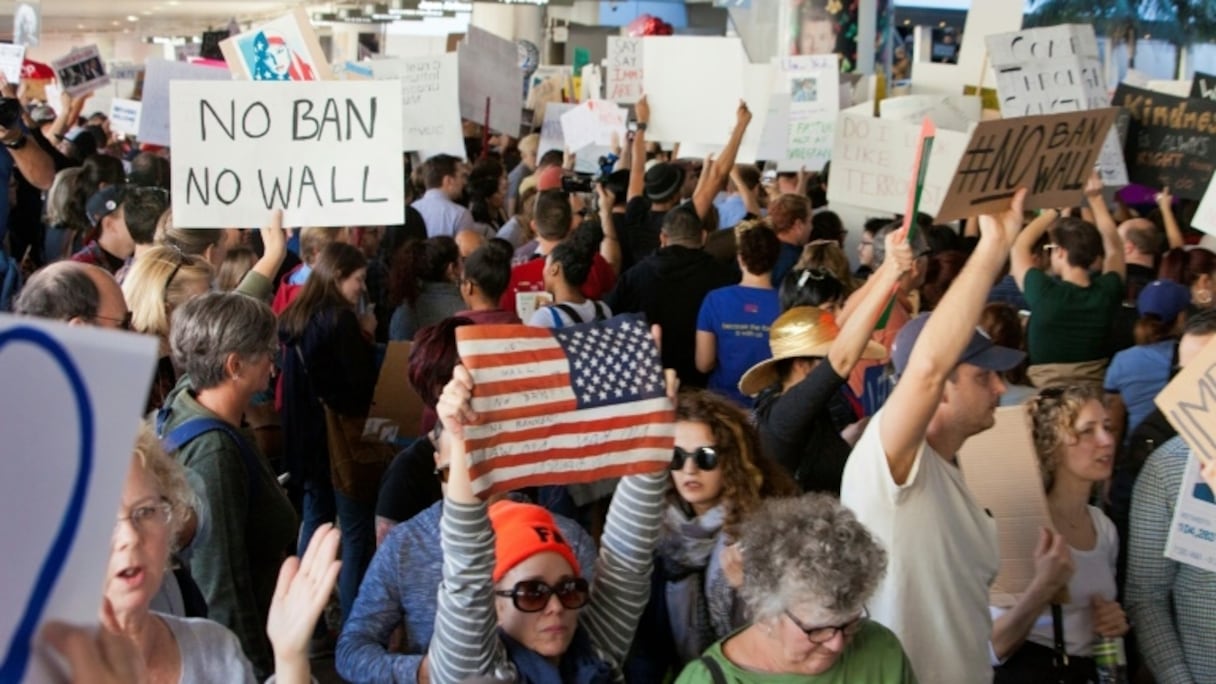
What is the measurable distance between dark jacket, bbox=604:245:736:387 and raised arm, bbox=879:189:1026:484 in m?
4.05

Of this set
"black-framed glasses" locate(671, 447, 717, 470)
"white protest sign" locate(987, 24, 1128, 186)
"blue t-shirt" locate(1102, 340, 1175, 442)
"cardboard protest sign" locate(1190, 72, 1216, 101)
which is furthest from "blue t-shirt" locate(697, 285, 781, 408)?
"cardboard protest sign" locate(1190, 72, 1216, 101)

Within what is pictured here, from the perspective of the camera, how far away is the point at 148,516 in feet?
9.02

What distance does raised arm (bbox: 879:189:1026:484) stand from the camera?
11.8 ft

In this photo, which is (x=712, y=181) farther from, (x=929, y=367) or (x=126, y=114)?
(x=126, y=114)

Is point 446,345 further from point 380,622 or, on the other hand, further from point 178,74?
point 178,74

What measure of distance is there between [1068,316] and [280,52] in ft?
13.1

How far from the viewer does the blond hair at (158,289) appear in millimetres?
5504

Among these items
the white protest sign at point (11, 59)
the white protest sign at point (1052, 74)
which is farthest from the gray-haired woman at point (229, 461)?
the white protest sign at point (11, 59)

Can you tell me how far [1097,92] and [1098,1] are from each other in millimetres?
17559

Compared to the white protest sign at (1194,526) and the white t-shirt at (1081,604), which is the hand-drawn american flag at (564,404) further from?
the white protest sign at (1194,526)

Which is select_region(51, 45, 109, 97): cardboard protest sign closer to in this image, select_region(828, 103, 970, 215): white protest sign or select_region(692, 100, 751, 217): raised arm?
select_region(692, 100, 751, 217): raised arm

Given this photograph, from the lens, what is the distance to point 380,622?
3.76 metres

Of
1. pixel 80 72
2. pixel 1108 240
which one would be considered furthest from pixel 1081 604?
pixel 80 72

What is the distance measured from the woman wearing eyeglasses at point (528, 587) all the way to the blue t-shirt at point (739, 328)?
3.63 m
